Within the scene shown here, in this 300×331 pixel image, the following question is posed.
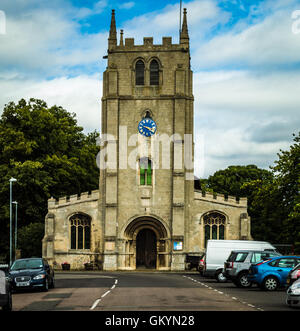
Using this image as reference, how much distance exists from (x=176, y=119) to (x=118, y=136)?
490 centimetres

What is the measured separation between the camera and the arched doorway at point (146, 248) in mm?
54156

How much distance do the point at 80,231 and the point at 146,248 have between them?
5.65m

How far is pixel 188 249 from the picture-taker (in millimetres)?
52781

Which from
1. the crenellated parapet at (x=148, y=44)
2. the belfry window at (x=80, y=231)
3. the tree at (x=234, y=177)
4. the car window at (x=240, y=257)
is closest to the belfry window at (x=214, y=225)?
the belfry window at (x=80, y=231)

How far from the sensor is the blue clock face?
53312 mm

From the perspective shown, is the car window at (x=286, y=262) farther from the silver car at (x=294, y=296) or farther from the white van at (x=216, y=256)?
the white van at (x=216, y=256)

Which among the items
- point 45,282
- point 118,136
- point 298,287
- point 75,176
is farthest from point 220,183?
point 298,287

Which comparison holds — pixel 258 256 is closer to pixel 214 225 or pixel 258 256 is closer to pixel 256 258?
pixel 256 258

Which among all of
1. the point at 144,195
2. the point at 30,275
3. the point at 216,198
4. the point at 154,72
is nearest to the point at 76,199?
the point at 144,195

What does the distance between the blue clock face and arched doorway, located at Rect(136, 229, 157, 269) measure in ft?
26.5

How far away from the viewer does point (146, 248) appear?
54375mm

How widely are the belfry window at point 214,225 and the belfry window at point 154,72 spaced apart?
1193 centimetres

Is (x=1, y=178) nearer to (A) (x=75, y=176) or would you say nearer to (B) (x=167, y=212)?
(A) (x=75, y=176)

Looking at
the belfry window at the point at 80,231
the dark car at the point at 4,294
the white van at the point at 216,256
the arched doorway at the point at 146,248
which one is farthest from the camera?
the arched doorway at the point at 146,248
